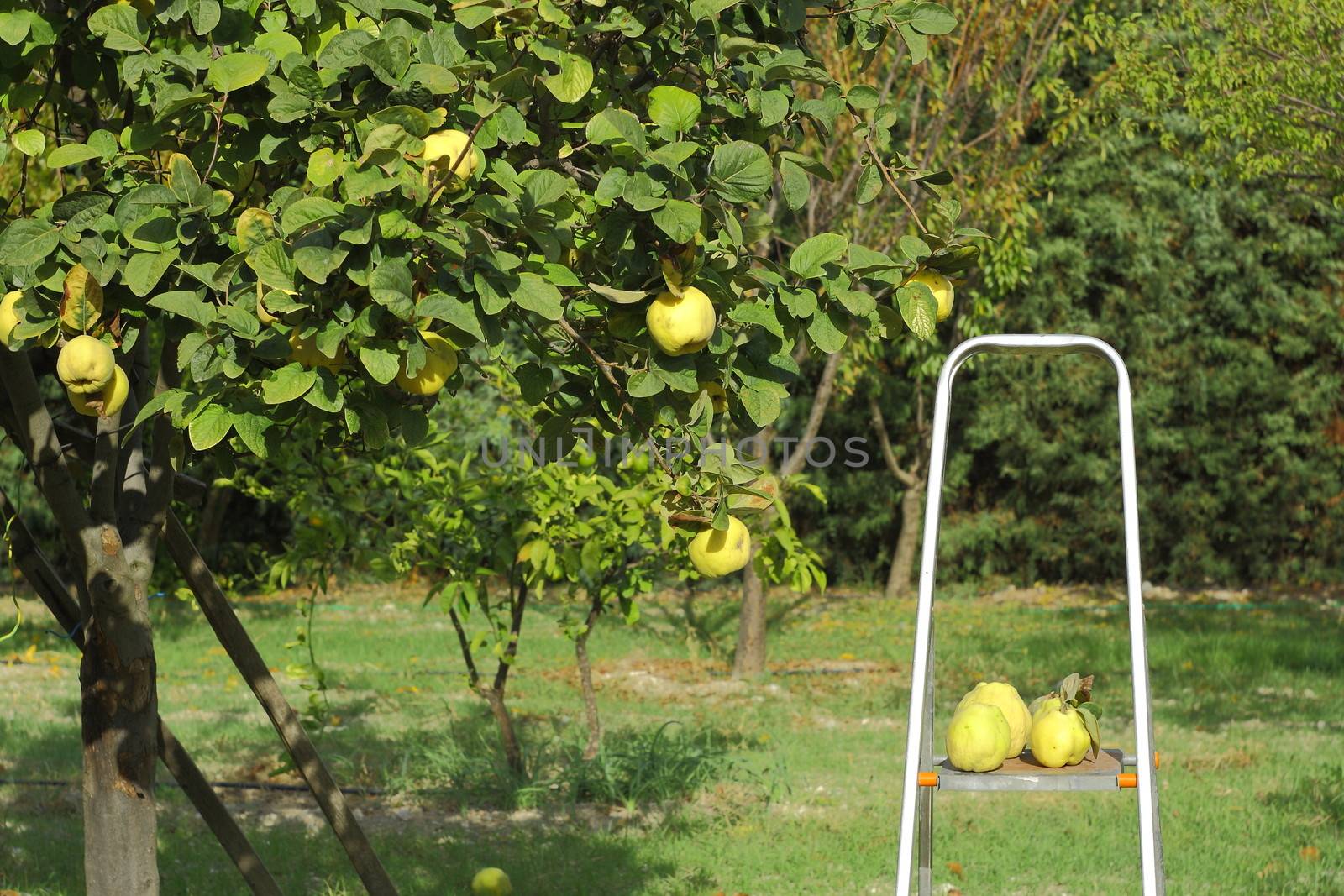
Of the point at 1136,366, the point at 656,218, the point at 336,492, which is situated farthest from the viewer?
the point at 1136,366

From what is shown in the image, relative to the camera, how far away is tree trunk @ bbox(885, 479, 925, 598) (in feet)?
43.8

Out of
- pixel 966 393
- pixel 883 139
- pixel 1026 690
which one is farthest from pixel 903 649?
pixel 883 139

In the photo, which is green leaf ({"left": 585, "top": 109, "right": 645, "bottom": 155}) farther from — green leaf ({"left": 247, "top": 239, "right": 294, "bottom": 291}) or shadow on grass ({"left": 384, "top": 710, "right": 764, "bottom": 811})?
shadow on grass ({"left": 384, "top": 710, "right": 764, "bottom": 811})

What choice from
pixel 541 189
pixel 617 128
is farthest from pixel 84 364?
pixel 617 128

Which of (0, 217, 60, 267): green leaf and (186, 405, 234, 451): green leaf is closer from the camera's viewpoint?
(186, 405, 234, 451): green leaf

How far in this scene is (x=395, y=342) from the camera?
1.79 m

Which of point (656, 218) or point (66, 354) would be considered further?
point (66, 354)

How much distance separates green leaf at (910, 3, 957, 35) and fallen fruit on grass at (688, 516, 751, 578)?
0.75m

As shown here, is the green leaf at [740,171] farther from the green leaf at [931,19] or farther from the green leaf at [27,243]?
the green leaf at [27,243]

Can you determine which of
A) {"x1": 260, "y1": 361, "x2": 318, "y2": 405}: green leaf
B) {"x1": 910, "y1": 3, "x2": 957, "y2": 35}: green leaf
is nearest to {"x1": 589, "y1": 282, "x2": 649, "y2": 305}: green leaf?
{"x1": 260, "y1": 361, "x2": 318, "y2": 405}: green leaf

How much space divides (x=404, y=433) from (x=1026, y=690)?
20.6ft

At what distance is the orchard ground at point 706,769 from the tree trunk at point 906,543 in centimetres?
294

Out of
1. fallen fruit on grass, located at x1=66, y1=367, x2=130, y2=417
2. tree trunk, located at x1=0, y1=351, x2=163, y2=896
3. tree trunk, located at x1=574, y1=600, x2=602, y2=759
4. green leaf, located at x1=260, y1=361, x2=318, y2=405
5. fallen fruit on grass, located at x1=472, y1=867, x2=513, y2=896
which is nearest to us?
green leaf, located at x1=260, y1=361, x2=318, y2=405

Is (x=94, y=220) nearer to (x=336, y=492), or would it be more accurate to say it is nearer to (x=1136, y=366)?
(x=336, y=492)
